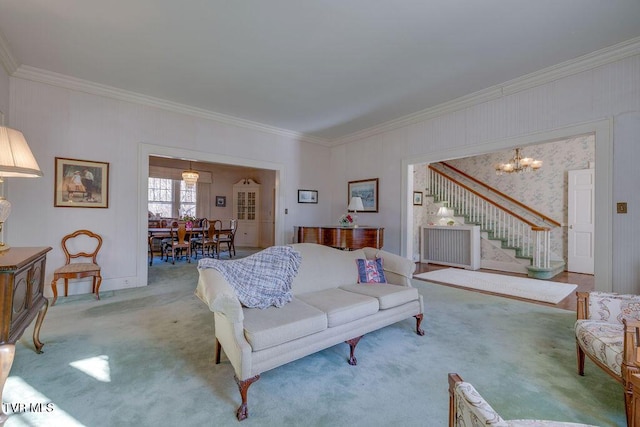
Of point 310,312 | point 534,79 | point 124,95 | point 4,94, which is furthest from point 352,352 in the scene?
point 4,94

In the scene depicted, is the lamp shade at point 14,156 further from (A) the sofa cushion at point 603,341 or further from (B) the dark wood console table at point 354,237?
(A) the sofa cushion at point 603,341

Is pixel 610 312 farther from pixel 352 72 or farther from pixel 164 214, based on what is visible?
pixel 164 214

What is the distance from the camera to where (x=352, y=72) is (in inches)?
139

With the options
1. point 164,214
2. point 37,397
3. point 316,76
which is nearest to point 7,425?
point 37,397

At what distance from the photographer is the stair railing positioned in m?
5.69

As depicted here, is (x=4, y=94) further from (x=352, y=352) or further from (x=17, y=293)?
(x=352, y=352)

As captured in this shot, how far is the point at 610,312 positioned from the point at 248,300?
278cm

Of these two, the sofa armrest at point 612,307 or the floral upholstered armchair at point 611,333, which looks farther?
the sofa armrest at point 612,307

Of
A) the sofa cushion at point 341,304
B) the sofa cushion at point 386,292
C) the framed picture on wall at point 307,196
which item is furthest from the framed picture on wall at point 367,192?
the sofa cushion at point 341,304

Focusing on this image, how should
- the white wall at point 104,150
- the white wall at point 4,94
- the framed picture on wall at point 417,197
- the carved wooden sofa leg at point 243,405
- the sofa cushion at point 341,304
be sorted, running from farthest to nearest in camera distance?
the framed picture on wall at point 417,197 → the white wall at point 104,150 → the white wall at point 4,94 → the sofa cushion at point 341,304 → the carved wooden sofa leg at point 243,405

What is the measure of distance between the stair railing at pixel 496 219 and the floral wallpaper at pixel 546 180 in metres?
0.46

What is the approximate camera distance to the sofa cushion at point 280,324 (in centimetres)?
181

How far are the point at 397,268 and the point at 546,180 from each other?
5923 mm

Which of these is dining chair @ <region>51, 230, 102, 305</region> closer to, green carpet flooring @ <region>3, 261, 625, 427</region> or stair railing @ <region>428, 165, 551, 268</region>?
green carpet flooring @ <region>3, 261, 625, 427</region>
